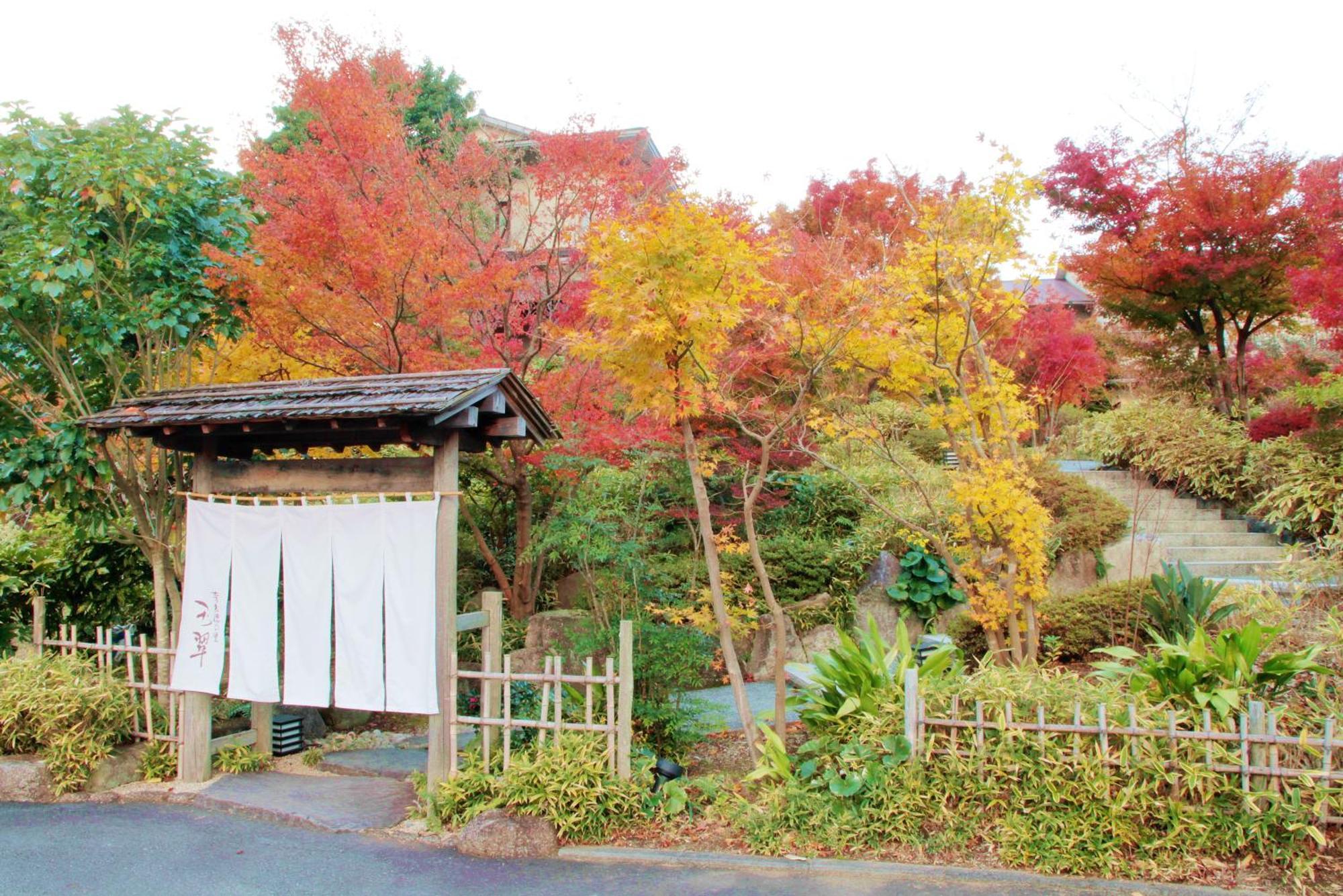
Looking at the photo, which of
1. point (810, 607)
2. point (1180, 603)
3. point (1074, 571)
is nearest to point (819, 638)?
point (810, 607)

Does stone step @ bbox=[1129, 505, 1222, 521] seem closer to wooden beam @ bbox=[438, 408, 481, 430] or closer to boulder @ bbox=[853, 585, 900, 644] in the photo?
boulder @ bbox=[853, 585, 900, 644]

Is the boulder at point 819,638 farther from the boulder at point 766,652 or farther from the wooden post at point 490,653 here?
the wooden post at point 490,653

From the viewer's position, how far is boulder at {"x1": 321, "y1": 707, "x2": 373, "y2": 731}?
8742 mm

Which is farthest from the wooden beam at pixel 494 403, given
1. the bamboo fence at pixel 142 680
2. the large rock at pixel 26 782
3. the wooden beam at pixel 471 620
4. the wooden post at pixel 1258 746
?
the wooden post at pixel 1258 746

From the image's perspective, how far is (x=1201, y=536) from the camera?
34.4 feet

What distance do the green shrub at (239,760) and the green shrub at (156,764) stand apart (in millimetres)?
325

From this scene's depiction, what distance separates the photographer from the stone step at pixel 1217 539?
10.3 metres

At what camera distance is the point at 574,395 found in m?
8.69

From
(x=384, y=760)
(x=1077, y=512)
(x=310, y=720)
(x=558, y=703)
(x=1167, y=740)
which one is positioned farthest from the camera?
(x=1077, y=512)

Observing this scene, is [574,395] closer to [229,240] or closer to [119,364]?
[229,240]

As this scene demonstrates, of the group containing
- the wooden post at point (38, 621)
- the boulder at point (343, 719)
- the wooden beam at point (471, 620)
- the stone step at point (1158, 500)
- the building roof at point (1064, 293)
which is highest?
the building roof at point (1064, 293)

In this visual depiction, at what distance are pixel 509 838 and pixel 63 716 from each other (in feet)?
13.0

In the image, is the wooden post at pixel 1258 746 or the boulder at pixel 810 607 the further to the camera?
the boulder at pixel 810 607

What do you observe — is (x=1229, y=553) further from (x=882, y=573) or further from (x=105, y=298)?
(x=105, y=298)
